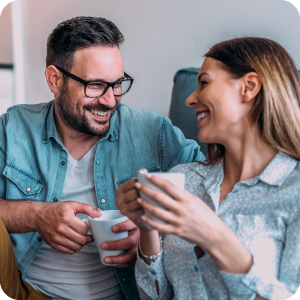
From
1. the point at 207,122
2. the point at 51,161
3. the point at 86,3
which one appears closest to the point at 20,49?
the point at 86,3

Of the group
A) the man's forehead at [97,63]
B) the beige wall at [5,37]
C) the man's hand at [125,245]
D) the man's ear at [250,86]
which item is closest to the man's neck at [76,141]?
the man's forehead at [97,63]

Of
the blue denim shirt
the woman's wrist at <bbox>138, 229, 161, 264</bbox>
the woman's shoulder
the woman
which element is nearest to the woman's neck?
the woman

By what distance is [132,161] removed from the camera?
4.30ft

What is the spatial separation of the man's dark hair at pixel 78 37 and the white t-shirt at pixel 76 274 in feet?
1.70

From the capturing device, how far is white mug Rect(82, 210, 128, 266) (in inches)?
36.8

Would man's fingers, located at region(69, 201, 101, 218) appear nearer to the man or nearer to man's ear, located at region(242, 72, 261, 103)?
the man

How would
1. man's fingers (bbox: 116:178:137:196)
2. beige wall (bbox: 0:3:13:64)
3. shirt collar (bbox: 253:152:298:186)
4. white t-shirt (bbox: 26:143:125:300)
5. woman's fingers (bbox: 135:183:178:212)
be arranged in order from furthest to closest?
1. beige wall (bbox: 0:3:13:64)
2. white t-shirt (bbox: 26:143:125:300)
3. shirt collar (bbox: 253:152:298:186)
4. man's fingers (bbox: 116:178:137:196)
5. woman's fingers (bbox: 135:183:178:212)

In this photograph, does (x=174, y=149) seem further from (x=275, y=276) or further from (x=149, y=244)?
(x=275, y=276)

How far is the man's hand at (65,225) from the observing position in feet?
3.34

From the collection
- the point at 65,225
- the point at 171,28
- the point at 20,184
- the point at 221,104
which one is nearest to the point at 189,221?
the point at 221,104

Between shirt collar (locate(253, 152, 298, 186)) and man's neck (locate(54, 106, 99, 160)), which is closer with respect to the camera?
shirt collar (locate(253, 152, 298, 186))

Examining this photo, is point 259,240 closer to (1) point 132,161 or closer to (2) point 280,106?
(2) point 280,106

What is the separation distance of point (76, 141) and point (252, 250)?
85 centimetres

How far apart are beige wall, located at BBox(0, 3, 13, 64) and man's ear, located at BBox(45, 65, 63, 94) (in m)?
1.94
